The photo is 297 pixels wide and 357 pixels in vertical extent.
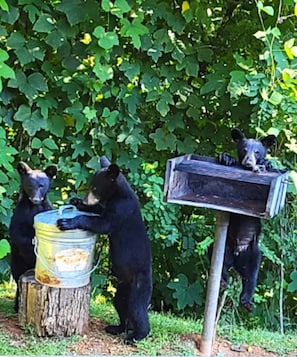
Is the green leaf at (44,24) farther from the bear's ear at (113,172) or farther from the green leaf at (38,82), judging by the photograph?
the bear's ear at (113,172)

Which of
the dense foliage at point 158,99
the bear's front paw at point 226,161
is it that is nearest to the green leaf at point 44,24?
the dense foliage at point 158,99

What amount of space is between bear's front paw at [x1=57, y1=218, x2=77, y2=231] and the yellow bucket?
23 mm

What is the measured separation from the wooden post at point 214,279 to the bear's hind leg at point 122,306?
43cm

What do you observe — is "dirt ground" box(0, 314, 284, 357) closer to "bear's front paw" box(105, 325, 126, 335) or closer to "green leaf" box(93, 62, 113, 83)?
"bear's front paw" box(105, 325, 126, 335)

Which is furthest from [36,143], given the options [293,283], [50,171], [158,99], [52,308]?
[293,283]

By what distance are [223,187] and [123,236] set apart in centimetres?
59

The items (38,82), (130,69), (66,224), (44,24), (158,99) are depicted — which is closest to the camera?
(66,224)

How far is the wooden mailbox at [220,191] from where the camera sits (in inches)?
108

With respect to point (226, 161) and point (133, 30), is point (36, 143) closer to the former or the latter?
point (133, 30)

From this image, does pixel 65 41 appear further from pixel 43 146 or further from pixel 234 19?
pixel 234 19

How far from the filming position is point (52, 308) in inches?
122

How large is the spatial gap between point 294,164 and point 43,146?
1666mm

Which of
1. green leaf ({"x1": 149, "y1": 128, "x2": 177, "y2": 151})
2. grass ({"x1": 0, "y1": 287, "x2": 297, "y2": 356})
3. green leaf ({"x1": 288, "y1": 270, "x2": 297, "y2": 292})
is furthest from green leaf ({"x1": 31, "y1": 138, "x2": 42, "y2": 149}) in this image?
green leaf ({"x1": 288, "y1": 270, "x2": 297, "y2": 292})

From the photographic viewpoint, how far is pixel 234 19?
4.47m
